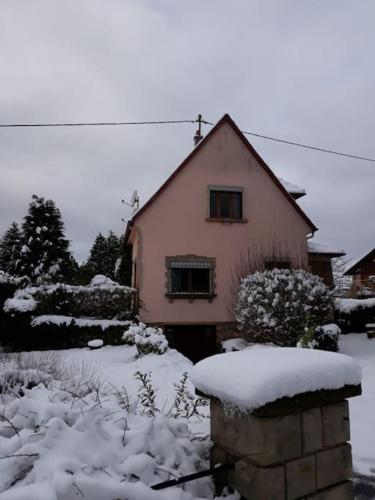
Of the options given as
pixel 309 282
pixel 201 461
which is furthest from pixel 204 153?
pixel 201 461

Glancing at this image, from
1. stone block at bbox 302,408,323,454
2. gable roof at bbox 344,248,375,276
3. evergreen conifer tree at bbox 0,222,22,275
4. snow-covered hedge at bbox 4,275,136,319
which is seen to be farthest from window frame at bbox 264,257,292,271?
evergreen conifer tree at bbox 0,222,22,275

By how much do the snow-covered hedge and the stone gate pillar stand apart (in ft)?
33.9

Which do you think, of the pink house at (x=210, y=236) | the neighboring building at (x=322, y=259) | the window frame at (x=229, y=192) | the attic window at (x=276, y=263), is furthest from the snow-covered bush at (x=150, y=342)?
the neighboring building at (x=322, y=259)

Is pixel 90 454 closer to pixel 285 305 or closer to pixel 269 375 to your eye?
pixel 269 375

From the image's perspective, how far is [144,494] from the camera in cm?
170

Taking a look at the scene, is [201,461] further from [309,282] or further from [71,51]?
[309,282]

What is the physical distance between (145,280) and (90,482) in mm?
12029

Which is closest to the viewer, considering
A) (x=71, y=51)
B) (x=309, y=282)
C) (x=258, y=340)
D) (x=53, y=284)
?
(x=71, y=51)

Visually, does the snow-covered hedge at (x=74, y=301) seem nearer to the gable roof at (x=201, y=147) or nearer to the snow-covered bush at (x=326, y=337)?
the gable roof at (x=201, y=147)

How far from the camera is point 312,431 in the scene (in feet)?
6.66

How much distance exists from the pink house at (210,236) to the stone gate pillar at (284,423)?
11442mm

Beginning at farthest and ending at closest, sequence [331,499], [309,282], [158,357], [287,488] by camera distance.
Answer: [309,282] → [158,357] → [331,499] → [287,488]

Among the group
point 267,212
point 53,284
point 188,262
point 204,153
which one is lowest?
point 53,284

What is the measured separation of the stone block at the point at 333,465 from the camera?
2.05 meters
